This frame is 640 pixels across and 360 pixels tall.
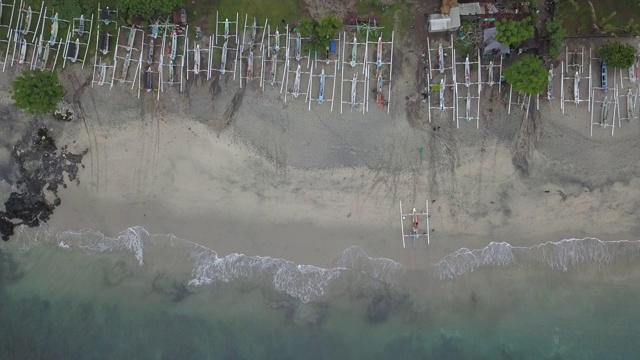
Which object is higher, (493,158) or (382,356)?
(493,158)

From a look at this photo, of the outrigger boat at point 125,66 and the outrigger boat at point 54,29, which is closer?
the outrigger boat at point 54,29

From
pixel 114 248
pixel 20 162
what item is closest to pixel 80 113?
pixel 20 162

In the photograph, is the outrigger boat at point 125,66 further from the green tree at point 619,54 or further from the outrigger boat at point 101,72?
the green tree at point 619,54

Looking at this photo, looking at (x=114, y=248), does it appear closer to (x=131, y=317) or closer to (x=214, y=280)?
(x=131, y=317)

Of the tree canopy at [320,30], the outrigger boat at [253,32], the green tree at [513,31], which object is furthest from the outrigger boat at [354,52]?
the green tree at [513,31]

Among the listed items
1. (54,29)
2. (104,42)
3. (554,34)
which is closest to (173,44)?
(104,42)

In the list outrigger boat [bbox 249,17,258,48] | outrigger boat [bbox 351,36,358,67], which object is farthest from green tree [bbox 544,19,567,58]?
outrigger boat [bbox 249,17,258,48]

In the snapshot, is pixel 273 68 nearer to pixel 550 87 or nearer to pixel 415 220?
pixel 415 220
